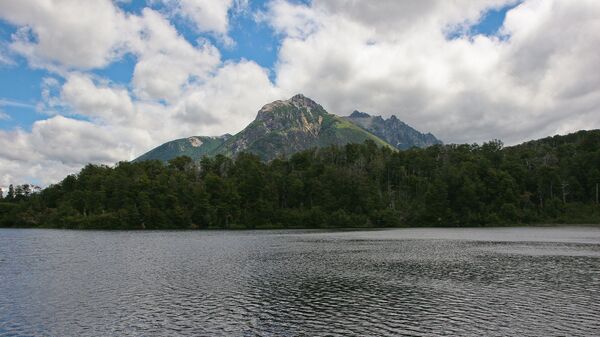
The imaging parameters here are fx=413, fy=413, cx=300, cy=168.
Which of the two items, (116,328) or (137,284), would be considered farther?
(137,284)

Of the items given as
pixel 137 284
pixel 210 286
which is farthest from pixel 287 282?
pixel 137 284

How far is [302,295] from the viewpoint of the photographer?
1916 inches

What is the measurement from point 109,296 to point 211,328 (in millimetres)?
19420

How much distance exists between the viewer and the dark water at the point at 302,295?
35.4 meters

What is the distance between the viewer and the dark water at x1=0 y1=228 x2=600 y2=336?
35.4m

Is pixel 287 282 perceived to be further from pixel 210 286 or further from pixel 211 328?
pixel 211 328

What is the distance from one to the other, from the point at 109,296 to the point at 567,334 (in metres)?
45.9

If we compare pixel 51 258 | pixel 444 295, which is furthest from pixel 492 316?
pixel 51 258

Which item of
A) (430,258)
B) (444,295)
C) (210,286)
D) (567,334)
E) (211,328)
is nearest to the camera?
(567,334)

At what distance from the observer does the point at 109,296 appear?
47.8 metres

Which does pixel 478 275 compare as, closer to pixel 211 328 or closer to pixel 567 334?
pixel 567 334

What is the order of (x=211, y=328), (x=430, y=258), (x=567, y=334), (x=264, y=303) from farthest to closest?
(x=430, y=258) → (x=264, y=303) → (x=211, y=328) → (x=567, y=334)

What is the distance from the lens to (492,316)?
3825 centimetres

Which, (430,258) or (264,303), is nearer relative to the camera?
(264,303)
